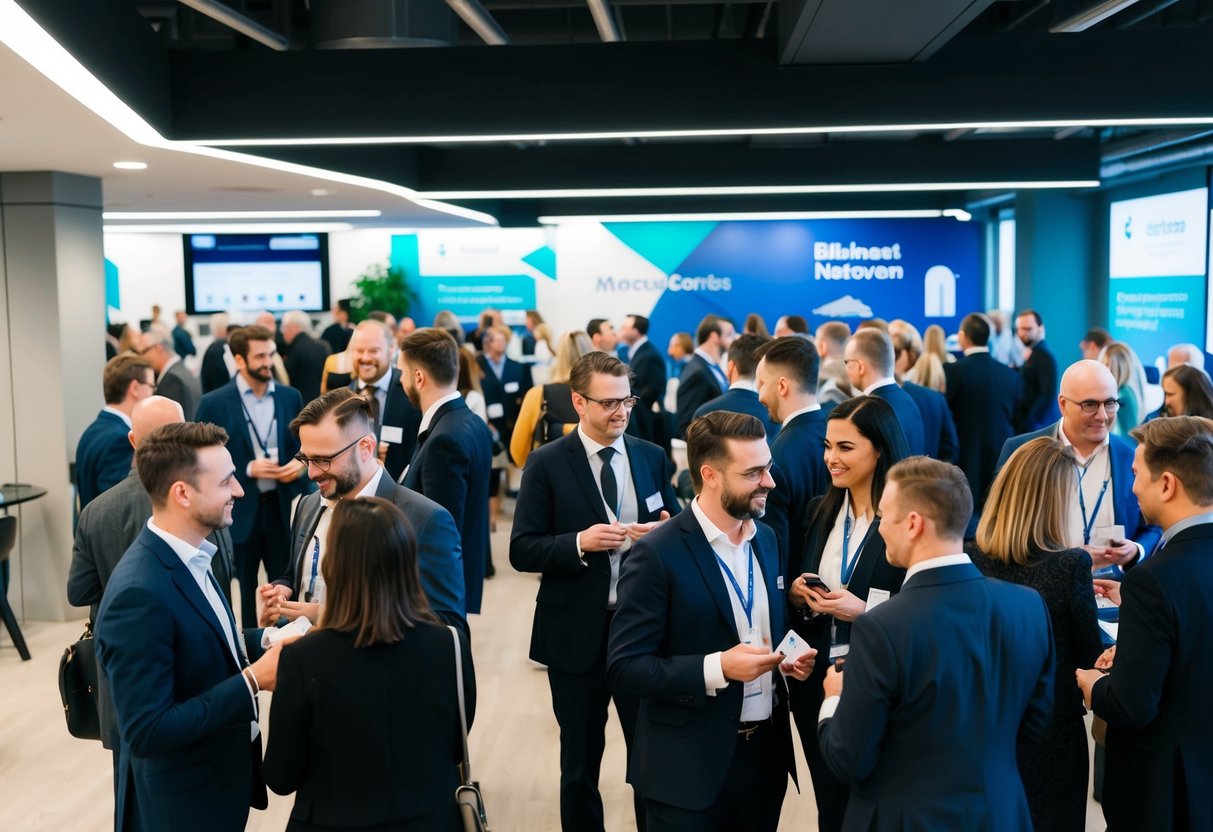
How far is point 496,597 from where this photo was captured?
7.95 m

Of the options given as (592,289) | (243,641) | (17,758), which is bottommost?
(17,758)

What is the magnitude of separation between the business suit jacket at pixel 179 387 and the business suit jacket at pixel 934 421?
4507 millimetres

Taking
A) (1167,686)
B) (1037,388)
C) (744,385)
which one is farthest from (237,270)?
(1167,686)

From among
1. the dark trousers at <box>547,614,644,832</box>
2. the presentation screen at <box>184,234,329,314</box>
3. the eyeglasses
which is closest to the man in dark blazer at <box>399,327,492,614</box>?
the dark trousers at <box>547,614,644,832</box>

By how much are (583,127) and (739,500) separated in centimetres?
326

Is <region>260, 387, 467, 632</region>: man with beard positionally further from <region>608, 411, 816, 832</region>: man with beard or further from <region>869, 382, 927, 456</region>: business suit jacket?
<region>869, 382, 927, 456</region>: business suit jacket

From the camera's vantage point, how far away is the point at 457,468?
4281 mm

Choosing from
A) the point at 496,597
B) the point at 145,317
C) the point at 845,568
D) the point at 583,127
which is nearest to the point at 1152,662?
the point at 845,568

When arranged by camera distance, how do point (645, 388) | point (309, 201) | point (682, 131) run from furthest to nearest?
1. point (309, 201)
2. point (645, 388)
3. point (682, 131)

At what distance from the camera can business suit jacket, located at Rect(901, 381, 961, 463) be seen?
6879 mm

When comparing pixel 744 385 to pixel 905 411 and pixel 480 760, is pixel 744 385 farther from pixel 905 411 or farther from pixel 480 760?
pixel 480 760

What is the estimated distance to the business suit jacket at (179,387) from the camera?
24.9 feet

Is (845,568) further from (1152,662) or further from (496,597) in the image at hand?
(496,597)

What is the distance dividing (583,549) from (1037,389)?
6.42 m
